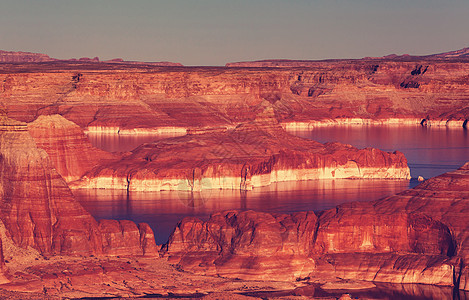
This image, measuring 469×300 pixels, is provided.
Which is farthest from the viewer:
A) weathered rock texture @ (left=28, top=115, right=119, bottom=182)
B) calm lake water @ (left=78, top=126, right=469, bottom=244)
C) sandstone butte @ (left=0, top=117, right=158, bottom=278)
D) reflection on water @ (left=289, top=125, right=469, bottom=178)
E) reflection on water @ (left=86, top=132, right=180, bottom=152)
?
reflection on water @ (left=86, top=132, right=180, bottom=152)

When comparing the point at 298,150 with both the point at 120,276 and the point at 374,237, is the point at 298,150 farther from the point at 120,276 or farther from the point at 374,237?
the point at 120,276

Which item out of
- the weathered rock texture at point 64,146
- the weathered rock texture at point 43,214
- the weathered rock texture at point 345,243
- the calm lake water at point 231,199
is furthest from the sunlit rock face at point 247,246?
the weathered rock texture at point 64,146

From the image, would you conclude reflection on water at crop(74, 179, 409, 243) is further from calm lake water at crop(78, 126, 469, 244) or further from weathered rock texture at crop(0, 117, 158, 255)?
weathered rock texture at crop(0, 117, 158, 255)

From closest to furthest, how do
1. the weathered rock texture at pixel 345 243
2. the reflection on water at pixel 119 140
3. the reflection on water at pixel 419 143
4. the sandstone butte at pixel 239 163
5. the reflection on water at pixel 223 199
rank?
1. the weathered rock texture at pixel 345 243
2. the reflection on water at pixel 223 199
3. the sandstone butte at pixel 239 163
4. the reflection on water at pixel 419 143
5. the reflection on water at pixel 119 140

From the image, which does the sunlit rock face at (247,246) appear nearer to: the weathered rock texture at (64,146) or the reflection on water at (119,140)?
the weathered rock texture at (64,146)

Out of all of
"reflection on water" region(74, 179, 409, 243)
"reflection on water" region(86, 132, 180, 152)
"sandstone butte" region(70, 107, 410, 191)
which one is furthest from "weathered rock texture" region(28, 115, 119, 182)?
"reflection on water" region(86, 132, 180, 152)

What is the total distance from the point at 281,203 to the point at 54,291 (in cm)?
4089

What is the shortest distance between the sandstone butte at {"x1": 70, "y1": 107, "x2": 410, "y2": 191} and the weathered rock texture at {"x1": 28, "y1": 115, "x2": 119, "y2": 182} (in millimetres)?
1177

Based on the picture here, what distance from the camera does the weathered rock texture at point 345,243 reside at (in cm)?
5288

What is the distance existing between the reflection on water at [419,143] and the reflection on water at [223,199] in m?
15.0

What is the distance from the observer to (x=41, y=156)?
55.8m

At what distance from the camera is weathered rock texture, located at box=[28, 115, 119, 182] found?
94.4 m

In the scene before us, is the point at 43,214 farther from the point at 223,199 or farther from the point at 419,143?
the point at 419,143

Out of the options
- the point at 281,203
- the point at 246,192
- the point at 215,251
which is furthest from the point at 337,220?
the point at 246,192
